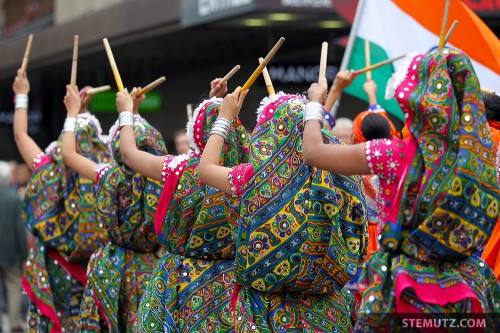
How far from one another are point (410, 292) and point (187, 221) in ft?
6.85

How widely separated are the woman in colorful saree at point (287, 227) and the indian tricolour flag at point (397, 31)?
9.13ft

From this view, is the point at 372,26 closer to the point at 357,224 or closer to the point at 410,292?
the point at 357,224

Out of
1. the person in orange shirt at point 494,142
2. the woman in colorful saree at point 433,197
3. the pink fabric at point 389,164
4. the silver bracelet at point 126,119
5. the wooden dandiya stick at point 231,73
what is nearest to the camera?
the woman in colorful saree at point 433,197

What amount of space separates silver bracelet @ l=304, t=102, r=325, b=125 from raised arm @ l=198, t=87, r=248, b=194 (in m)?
0.76

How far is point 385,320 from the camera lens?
446 cm

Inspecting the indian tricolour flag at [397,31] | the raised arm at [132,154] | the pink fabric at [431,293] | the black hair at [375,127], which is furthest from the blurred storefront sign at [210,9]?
the pink fabric at [431,293]

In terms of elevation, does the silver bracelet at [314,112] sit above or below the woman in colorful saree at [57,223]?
above

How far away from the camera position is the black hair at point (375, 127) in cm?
747

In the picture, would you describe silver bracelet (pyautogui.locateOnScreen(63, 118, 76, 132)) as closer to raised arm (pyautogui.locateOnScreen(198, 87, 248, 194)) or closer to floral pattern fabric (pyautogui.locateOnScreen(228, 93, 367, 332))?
raised arm (pyautogui.locateOnScreen(198, 87, 248, 194))

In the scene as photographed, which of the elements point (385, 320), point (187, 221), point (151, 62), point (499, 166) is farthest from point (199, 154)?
point (151, 62)

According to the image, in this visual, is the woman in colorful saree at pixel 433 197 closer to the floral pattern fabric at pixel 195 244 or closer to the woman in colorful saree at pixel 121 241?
the floral pattern fabric at pixel 195 244

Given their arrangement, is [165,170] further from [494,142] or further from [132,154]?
[494,142]

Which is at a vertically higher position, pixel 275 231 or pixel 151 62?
pixel 275 231

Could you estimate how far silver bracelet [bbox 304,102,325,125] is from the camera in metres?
4.84
